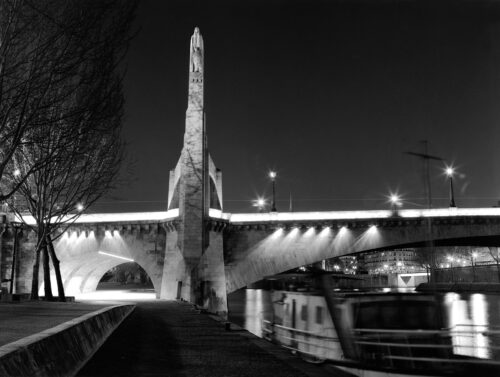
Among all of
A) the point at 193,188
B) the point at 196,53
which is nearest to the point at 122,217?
the point at 193,188

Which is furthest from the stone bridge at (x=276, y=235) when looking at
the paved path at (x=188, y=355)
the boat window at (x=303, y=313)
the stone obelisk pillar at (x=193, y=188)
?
the paved path at (x=188, y=355)

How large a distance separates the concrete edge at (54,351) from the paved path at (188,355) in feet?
1.03

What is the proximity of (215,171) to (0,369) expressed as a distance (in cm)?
4895

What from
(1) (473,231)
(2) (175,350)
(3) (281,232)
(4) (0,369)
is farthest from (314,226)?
(4) (0,369)

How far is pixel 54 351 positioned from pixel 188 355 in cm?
508

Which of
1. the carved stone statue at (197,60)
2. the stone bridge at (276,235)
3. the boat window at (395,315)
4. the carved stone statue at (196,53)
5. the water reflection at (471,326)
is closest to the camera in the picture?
the boat window at (395,315)

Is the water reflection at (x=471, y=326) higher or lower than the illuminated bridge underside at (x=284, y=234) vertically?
lower

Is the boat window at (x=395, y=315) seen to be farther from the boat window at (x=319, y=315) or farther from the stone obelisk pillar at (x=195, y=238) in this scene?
the stone obelisk pillar at (x=195, y=238)

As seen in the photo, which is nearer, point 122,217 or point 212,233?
point 212,233

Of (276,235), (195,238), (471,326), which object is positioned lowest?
(471,326)

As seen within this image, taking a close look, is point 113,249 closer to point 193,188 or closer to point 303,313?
point 193,188

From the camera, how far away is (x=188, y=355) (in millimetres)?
12453

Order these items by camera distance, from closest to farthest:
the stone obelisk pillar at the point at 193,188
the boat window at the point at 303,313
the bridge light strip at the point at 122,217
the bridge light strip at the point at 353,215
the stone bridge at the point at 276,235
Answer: the boat window at the point at 303,313 → the stone obelisk pillar at the point at 193,188 → the stone bridge at the point at 276,235 → the bridge light strip at the point at 353,215 → the bridge light strip at the point at 122,217

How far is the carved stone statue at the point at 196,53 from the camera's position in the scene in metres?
50.5
